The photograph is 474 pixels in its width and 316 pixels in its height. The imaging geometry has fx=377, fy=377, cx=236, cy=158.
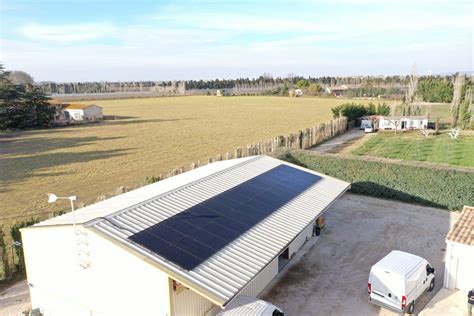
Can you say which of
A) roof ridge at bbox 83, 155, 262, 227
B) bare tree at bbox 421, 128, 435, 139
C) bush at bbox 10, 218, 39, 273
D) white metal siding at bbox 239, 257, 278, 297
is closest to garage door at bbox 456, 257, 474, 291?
white metal siding at bbox 239, 257, 278, 297

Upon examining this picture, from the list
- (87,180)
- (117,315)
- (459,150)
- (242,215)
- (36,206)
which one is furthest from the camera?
(459,150)

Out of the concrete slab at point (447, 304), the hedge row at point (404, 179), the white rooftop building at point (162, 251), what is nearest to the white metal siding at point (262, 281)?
the white rooftop building at point (162, 251)

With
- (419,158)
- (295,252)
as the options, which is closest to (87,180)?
(295,252)

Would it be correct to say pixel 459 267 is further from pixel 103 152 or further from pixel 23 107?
pixel 23 107

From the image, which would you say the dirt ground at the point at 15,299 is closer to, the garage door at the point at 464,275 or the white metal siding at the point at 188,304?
the white metal siding at the point at 188,304

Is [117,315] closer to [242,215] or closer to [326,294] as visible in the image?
[242,215]

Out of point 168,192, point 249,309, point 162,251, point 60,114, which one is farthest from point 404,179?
point 60,114
